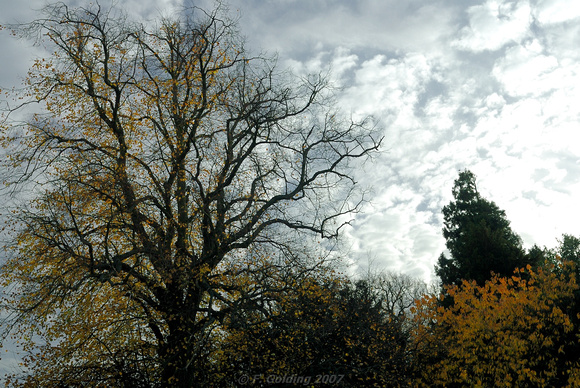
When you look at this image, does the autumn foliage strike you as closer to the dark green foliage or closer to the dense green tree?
the dark green foliage

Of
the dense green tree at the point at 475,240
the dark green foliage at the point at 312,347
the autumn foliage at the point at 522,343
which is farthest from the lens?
the dense green tree at the point at 475,240

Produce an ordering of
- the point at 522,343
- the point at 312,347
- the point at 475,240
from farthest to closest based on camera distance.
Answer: the point at 475,240
the point at 312,347
the point at 522,343

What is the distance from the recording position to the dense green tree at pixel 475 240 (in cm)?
2191

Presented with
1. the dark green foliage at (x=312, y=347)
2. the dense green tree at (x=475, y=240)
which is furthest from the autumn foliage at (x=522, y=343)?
the dense green tree at (x=475, y=240)

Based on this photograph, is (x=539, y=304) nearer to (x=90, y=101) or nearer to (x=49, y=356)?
(x=49, y=356)

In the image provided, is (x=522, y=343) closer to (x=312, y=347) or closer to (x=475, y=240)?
(x=312, y=347)

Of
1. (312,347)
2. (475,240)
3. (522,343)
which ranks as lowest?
(522,343)

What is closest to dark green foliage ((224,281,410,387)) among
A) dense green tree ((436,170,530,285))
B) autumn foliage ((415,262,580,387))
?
autumn foliage ((415,262,580,387))

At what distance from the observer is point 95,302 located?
1273 centimetres

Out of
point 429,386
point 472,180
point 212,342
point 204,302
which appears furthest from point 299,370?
point 472,180

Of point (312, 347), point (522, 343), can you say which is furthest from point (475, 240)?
point (312, 347)

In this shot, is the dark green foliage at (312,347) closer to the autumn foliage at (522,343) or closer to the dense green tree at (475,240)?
the autumn foliage at (522,343)

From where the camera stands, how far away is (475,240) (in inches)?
893

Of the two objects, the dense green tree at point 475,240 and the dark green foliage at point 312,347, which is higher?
the dense green tree at point 475,240
